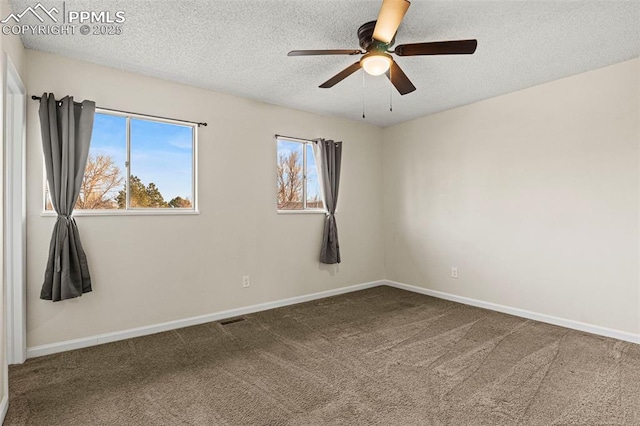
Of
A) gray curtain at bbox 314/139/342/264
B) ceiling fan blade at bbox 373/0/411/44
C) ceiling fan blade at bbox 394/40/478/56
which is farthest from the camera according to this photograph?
gray curtain at bbox 314/139/342/264

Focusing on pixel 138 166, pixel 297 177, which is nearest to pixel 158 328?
pixel 138 166

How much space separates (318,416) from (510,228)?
3.08 meters

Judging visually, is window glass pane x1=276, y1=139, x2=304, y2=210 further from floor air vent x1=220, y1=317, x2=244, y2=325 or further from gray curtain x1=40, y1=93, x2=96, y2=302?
gray curtain x1=40, y1=93, x2=96, y2=302

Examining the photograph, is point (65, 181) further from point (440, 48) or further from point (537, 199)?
point (537, 199)

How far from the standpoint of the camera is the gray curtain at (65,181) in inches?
107

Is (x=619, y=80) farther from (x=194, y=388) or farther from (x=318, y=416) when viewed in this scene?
(x=194, y=388)

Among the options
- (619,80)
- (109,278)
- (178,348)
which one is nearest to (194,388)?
(178,348)

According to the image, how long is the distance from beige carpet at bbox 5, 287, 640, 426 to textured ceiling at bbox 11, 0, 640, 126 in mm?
2546

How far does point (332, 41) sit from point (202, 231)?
2302 mm

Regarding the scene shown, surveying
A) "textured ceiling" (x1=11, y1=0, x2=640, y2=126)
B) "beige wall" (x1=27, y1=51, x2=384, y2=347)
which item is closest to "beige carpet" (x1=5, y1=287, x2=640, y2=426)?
"beige wall" (x1=27, y1=51, x2=384, y2=347)

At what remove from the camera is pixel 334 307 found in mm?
4129

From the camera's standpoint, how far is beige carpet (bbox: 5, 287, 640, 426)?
1.94 metres

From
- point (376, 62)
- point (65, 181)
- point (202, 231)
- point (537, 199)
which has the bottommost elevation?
point (202, 231)

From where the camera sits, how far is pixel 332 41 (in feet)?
8.69
